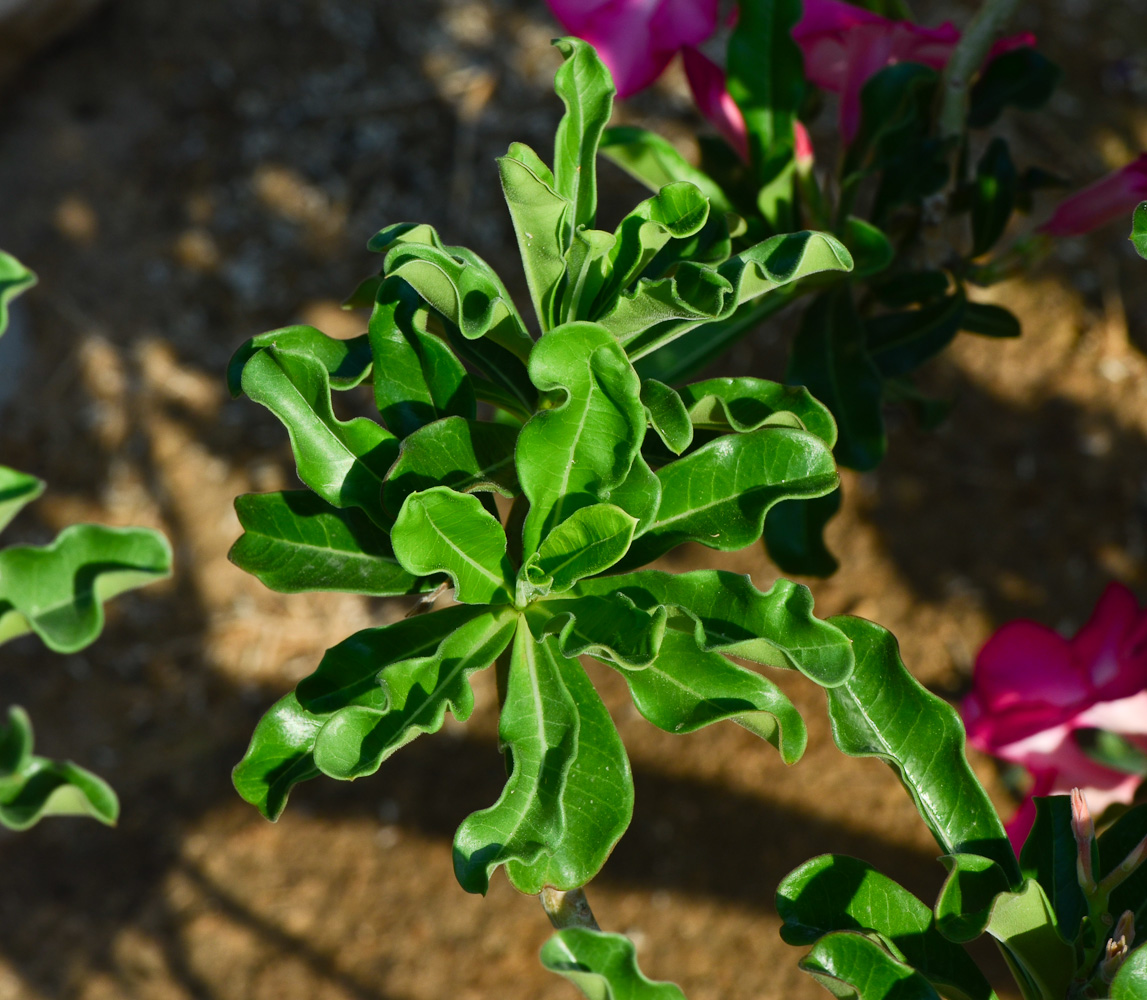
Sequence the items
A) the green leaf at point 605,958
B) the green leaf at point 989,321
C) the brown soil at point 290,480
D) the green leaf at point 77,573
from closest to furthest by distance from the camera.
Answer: the green leaf at point 605,958, the green leaf at point 77,573, the green leaf at point 989,321, the brown soil at point 290,480

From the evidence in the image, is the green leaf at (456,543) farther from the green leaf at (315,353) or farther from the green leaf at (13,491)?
the green leaf at (13,491)

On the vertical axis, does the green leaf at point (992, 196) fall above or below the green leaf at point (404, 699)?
above

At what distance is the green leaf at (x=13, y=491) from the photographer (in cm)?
119

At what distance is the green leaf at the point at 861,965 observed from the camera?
0.82 m

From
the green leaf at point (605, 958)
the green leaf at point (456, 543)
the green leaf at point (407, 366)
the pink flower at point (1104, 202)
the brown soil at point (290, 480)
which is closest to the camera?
the green leaf at point (605, 958)

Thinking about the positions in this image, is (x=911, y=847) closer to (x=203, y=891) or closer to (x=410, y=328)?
(x=203, y=891)

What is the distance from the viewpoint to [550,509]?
0.89m

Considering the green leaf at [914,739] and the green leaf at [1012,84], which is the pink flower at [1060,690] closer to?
the green leaf at [914,739]

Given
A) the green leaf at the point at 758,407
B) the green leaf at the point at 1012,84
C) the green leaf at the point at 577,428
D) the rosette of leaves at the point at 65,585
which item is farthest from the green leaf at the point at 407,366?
the green leaf at the point at 1012,84

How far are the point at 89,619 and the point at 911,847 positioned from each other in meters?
1.92

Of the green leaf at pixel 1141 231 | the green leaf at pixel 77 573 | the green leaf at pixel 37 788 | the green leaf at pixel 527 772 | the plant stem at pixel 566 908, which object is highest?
the green leaf at pixel 1141 231

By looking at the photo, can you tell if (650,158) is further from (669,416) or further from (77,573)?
(77,573)

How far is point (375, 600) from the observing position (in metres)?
2.90

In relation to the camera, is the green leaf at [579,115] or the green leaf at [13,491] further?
the green leaf at [13,491]
